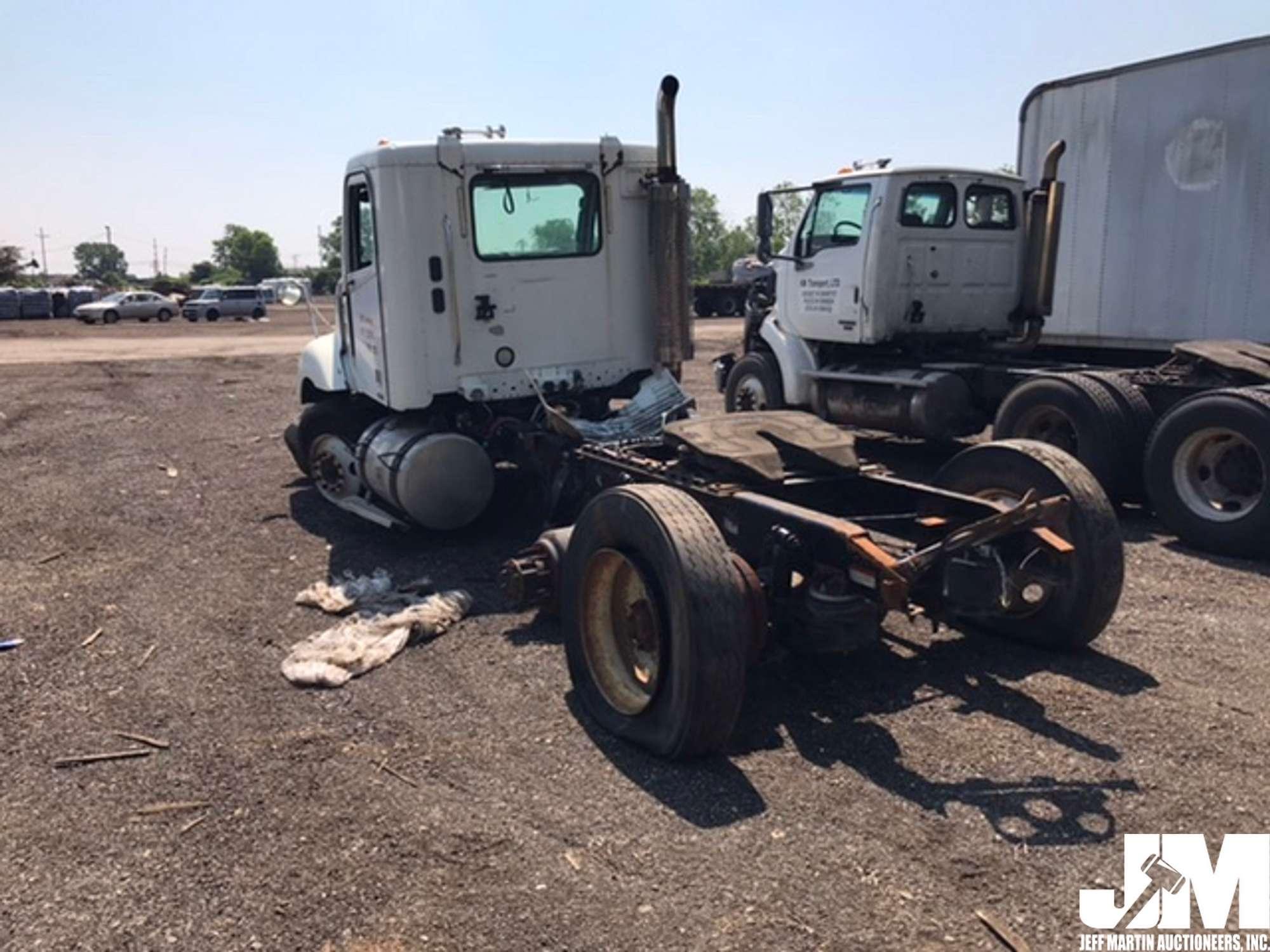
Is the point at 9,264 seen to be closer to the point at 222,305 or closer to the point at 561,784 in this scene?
the point at 222,305

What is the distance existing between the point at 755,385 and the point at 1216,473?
5455mm

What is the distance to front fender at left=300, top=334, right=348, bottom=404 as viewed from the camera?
28.2 ft

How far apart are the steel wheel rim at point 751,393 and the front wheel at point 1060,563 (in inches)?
264

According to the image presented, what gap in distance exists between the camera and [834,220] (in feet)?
34.7

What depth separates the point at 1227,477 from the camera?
24.0 feet

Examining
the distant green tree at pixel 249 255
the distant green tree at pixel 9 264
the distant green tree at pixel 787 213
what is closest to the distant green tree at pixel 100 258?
the distant green tree at pixel 249 255

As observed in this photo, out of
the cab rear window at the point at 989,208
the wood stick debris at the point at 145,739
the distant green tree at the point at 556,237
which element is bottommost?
the wood stick debris at the point at 145,739

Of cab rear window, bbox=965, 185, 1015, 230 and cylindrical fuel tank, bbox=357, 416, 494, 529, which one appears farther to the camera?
cab rear window, bbox=965, 185, 1015, 230

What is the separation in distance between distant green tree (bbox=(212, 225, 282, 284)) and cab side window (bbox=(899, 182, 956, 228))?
114 meters

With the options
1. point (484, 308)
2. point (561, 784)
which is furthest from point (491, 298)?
point (561, 784)

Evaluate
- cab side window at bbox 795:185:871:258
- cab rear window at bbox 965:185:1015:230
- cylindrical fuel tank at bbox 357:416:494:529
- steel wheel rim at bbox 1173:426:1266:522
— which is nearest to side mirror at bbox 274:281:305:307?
cylindrical fuel tank at bbox 357:416:494:529

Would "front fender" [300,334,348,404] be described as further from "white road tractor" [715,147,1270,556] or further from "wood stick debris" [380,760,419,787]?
"wood stick debris" [380,760,419,787]

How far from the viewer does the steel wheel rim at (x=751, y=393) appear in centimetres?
1188

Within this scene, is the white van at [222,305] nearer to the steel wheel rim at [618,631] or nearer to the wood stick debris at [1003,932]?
the steel wheel rim at [618,631]
